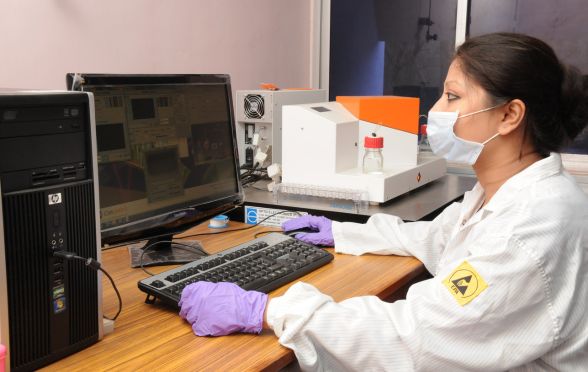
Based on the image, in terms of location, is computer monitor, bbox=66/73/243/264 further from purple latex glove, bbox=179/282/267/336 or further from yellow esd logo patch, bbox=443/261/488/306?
yellow esd logo patch, bbox=443/261/488/306

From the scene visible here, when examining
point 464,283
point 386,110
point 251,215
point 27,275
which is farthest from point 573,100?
point 27,275

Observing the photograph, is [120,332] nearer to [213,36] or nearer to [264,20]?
[213,36]

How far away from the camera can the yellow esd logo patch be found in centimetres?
98

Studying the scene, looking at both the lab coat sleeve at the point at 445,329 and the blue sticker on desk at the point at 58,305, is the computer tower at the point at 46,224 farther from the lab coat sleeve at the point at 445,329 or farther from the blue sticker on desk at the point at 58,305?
the lab coat sleeve at the point at 445,329

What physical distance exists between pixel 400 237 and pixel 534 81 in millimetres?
517

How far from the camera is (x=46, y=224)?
0.85m

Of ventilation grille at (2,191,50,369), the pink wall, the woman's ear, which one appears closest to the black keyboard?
ventilation grille at (2,191,50,369)

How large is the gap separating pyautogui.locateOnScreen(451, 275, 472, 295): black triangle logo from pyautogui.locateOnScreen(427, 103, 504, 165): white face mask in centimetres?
37

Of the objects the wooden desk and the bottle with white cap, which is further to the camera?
the bottle with white cap

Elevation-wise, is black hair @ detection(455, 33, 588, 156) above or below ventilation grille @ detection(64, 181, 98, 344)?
above

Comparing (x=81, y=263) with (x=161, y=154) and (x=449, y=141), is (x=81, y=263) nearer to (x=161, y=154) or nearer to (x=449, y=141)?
(x=161, y=154)

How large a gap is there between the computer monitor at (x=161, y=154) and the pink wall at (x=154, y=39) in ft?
2.59

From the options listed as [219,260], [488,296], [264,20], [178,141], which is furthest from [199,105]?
[264,20]

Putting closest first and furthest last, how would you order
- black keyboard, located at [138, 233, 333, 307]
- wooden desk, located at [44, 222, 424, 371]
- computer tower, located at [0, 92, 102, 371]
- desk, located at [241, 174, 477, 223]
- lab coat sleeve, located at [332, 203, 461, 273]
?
computer tower, located at [0, 92, 102, 371] < wooden desk, located at [44, 222, 424, 371] < black keyboard, located at [138, 233, 333, 307] < lab coat sleeve, located at [332, 203, 461, 273] < desk, located at [241, 174, 477, 223]
